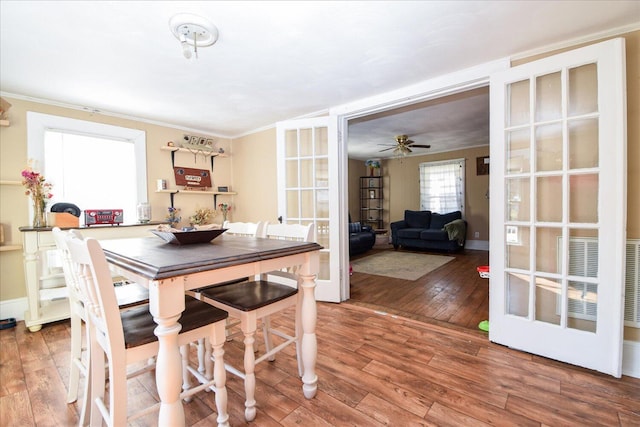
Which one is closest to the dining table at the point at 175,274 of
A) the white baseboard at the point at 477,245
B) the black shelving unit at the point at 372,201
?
the white baseboard at the point at 477,245

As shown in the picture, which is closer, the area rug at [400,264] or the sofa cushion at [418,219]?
the area rug at [400,264]

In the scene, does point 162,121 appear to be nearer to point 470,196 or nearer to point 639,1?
point 639,1

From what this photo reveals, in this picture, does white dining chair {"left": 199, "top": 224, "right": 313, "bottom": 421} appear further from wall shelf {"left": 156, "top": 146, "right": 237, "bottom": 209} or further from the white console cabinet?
wall shelf {"left": 156, "top": 146, "right": 237, "bottom": 209}

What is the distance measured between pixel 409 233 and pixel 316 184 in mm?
3722

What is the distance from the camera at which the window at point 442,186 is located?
645 centimetres

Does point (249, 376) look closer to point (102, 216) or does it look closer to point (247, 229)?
point (247, 229)

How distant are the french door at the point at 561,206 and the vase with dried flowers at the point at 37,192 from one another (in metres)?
3.92

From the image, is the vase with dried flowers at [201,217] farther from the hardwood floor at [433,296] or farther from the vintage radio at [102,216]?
the hardwood floor at [433,296]

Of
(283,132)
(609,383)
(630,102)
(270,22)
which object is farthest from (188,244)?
(630,102)

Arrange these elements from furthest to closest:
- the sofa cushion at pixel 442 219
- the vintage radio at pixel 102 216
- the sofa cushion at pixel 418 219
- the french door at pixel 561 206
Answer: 1. the sofa cushion at pixel 418 219
2. the sofa cushion at pixel 442 219
3. the vintage radio at pixel 102 216
4. the french door at pixel 561 206

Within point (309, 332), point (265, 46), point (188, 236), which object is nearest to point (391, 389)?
point (309, 332)

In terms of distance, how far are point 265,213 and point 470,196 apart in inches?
195

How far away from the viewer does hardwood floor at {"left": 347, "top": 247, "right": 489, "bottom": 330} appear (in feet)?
8.55

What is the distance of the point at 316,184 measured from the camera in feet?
10.2
